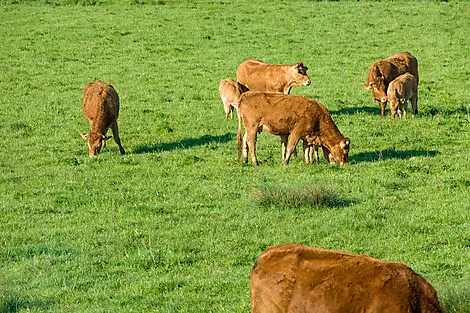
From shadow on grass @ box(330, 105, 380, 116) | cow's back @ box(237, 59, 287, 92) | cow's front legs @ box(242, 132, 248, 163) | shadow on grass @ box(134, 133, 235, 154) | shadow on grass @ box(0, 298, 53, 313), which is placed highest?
cow's back @ box(237, 59, 287, 92)

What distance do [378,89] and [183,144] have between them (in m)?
6.23

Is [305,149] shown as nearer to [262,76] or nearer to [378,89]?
[262,76]

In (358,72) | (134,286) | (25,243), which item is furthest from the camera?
(358,72)

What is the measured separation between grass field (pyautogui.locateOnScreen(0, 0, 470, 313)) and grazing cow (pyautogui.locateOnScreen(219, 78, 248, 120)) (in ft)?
1.80

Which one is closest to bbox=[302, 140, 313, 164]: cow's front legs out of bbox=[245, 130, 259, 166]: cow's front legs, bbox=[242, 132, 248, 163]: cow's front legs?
bbox=[245, 130, 259, 166]: cow's front legs

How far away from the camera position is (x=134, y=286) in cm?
1106

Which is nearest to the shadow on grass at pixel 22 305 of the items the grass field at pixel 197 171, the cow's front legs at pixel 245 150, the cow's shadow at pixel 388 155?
the grass field at pixel 197 171

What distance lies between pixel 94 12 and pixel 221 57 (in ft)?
32.9

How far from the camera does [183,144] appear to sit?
21.1 metres

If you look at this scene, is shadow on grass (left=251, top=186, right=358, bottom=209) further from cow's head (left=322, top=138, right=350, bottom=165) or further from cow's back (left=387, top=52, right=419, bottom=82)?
A: cow's back (left=387, top=52, right=419, bottom=82)

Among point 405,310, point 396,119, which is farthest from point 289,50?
point 405,310

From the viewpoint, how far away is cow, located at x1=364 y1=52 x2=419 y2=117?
78.5ft

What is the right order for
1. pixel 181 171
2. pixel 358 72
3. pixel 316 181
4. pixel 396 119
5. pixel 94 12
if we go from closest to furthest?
pixel 316 181 → pixel 181 171 → pixel 396 119 → pixel 358 72 → pixel 94 12

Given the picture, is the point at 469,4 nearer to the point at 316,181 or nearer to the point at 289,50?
the point at 289,50
